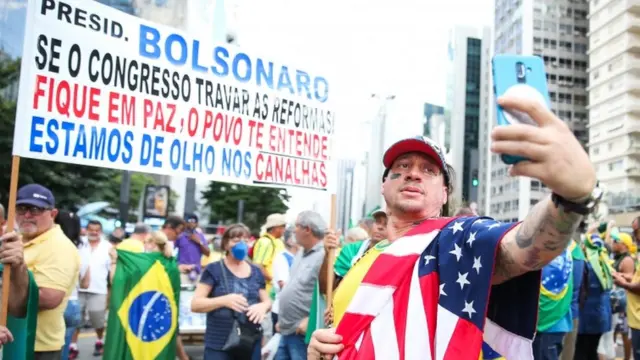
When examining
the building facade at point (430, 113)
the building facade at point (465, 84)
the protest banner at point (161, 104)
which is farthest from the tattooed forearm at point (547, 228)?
the building facade at point (430, 113)

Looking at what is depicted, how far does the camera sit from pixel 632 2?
55.0 metres

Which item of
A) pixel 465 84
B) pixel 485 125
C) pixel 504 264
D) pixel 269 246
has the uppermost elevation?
pixel 465 84

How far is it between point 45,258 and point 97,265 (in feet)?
14.3

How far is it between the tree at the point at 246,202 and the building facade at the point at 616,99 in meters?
28.9

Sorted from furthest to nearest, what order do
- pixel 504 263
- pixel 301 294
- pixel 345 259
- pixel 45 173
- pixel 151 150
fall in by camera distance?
pixel 45 173 < pixel 301 294 < pixel 345 259 < pixel 151 150 < pixel 504 263

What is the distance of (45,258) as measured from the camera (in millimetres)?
4047

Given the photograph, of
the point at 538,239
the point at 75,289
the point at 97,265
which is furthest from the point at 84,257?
the point at 538,239

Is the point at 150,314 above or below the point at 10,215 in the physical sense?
below

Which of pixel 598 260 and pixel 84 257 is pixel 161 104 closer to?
pixel 84 257

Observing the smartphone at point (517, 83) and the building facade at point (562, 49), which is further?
the building facade at point (562, 49)

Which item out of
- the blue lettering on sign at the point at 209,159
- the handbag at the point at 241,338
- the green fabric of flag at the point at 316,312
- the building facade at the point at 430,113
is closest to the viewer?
the blue lettering on sign at the point at 209,159

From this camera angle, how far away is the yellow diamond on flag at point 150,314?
537 cm

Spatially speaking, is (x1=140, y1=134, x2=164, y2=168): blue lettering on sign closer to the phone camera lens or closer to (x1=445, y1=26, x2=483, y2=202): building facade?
the phone camera lens

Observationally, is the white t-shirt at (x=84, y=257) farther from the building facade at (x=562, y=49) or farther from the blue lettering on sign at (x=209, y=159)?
the building facade at (x=562, y=49)
